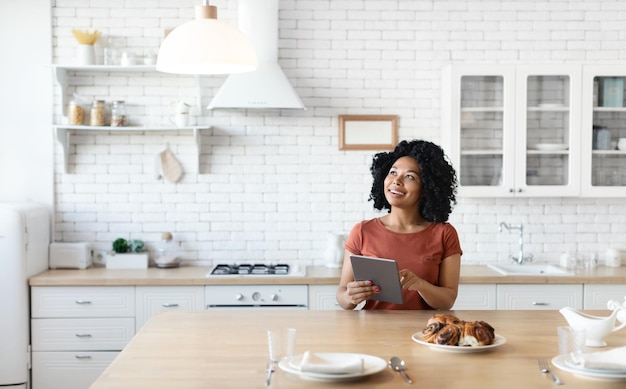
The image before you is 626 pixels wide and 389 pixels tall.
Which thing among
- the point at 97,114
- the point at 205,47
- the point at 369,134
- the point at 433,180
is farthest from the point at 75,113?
the point at 433,180

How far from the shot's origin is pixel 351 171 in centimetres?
553

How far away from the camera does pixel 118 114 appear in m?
5.30

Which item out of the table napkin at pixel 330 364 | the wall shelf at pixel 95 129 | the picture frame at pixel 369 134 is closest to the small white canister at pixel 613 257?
the picture frame at pixel 369 134

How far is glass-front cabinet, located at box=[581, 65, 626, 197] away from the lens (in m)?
5.20

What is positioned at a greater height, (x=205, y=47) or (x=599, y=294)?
(x=205, y=47)

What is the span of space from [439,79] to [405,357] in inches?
132

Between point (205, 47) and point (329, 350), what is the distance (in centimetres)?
119

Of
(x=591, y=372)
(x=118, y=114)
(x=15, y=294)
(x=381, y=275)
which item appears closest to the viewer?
(x=591, y=372)

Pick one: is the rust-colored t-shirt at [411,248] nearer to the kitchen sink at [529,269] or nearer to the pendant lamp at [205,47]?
the pendant lamp at [205,47]

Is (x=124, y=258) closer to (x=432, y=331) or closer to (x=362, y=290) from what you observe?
(x=362, y=290)

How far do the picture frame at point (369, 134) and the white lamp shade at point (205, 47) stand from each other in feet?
8.39

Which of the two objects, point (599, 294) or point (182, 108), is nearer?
point (599, 294)

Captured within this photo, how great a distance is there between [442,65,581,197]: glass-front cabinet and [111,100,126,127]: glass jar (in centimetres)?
223

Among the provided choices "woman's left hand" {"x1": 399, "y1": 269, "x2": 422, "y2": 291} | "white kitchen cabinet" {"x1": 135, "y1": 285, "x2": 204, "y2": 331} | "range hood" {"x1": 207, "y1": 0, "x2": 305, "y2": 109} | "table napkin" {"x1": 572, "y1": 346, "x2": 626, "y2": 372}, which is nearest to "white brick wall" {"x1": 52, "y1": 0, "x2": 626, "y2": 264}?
"range hood" {"x1": 207, "y1": 0, "x2": 305, "y2": 109}
